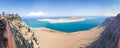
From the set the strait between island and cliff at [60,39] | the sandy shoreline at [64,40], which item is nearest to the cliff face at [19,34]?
the strait between island and cliff at [60,39]

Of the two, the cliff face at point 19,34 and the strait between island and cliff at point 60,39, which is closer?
the cliff face at point 19,34

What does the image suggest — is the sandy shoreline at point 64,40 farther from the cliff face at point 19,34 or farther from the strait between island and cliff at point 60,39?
the cliff face at point 19,34

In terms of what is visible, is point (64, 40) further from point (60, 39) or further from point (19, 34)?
point (19, 34)

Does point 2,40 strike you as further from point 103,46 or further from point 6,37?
point 103,46

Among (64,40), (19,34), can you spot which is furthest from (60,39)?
(19,34)

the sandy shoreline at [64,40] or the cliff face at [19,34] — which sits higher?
the cliff face at [19,34]

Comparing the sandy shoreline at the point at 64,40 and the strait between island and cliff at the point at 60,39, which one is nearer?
the strait between island and cliff at the point at 60,39

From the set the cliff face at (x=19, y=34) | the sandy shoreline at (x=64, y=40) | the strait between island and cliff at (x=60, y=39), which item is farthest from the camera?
the sandy shoreline at (x=64, y=40)

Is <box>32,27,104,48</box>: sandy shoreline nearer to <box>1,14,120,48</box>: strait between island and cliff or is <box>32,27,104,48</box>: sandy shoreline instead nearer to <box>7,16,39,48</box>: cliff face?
<box>1,14,120,48</box>: strait between island and cliff

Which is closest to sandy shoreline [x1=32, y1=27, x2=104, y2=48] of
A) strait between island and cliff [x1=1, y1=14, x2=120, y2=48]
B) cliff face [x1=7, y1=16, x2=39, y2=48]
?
strait between island and cliff [x1=1, y1=14, x2=120, y2=48]

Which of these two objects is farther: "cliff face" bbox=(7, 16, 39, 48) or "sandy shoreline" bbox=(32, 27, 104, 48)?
"sandy shoreline" bbox=(32, 27, 104, 48)

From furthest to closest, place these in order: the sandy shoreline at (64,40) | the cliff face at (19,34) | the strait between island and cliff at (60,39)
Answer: the sandy shoreline at (64,40) < the strait between island and cliff at (60,39) < the cliff face at (19,34)

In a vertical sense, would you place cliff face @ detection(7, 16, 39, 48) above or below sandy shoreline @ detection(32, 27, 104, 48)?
above
